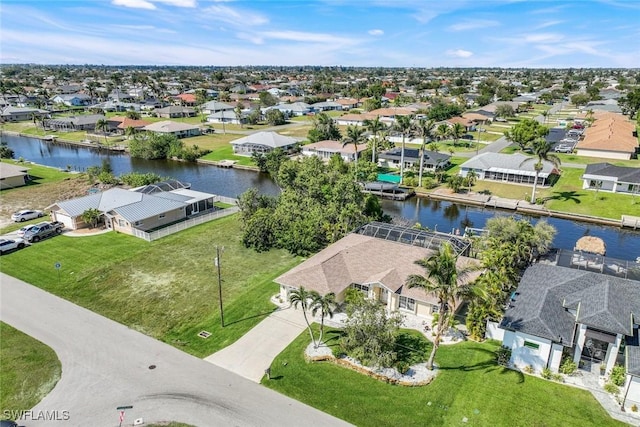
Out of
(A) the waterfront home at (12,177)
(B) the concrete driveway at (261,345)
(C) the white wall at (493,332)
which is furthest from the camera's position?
(A) the waterfront home at (12,177)

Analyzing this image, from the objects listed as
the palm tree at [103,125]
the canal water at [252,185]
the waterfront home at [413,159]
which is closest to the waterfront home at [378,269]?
the canal water at [252,185]

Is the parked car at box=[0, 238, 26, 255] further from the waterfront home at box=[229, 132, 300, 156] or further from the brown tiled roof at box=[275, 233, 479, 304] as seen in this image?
the waterfront home at box=[229, 132, 300, 156]

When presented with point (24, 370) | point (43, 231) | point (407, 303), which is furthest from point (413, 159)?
point (24, 370)

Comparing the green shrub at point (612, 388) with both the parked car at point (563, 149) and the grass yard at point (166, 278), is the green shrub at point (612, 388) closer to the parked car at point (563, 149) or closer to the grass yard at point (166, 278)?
the grass yard at point (166, 278)

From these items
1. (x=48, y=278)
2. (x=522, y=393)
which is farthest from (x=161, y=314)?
(x=522, y=393)

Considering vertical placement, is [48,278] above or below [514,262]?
below

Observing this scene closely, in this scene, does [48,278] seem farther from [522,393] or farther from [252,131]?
[252,131]
